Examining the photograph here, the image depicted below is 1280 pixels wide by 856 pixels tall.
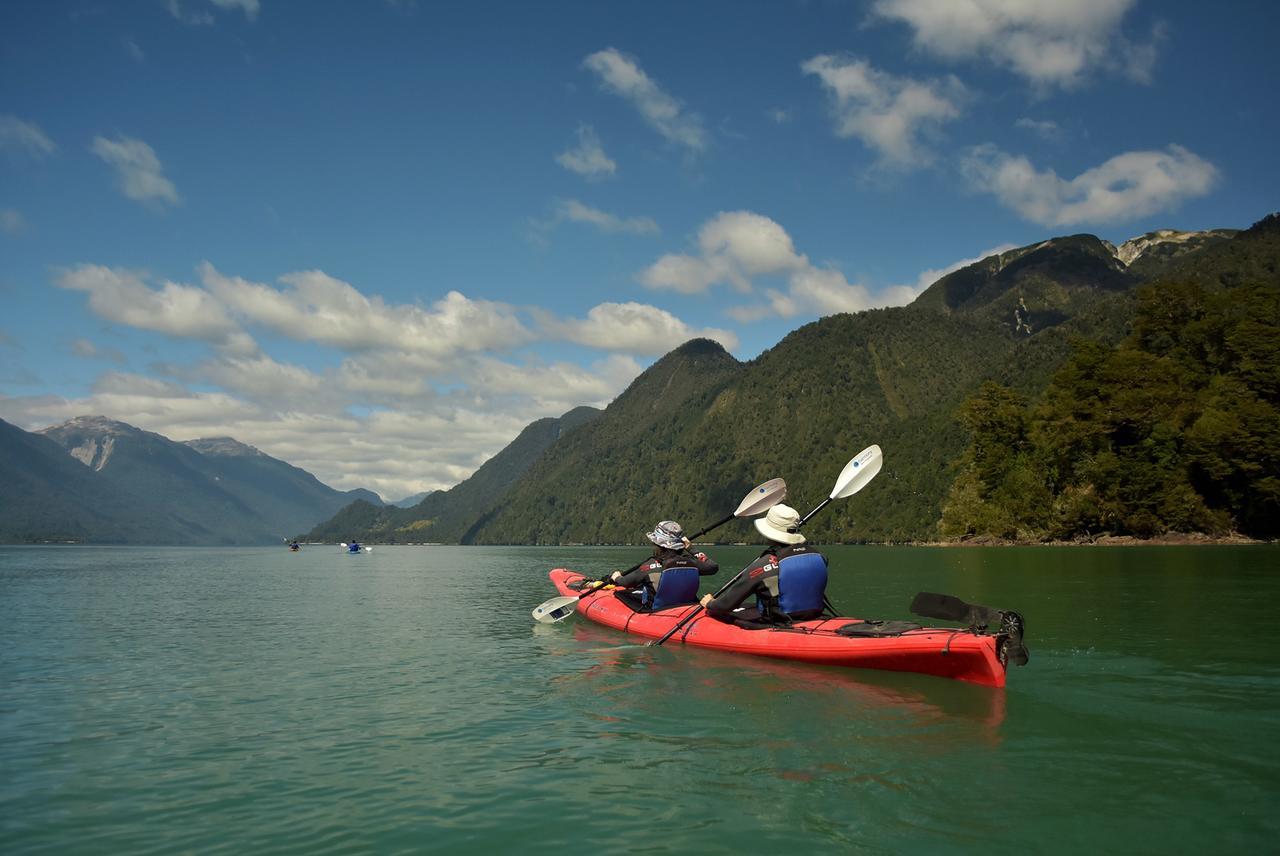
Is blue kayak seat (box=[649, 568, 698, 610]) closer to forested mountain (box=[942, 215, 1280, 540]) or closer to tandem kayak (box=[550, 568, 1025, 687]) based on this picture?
tandem kayak (box=[550, 568, 1025, 687])

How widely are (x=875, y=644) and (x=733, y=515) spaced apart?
317 inches

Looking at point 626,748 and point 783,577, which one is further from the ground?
point 783,577

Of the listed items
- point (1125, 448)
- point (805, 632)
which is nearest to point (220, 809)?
point (805, 632)

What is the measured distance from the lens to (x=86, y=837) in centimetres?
726

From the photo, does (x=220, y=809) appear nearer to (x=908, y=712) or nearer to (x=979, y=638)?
(x=908, y=712)

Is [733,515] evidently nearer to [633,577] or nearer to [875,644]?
[633,577]

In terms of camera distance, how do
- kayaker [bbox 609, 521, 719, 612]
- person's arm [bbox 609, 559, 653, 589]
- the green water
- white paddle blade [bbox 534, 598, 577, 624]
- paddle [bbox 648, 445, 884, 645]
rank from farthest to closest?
white paddle blade [bbox 534, 598, 577, 624], person's arm [bbox 609, 559, 653, 589], kayaker [bbox 609, 521, 719, 612], paddle [bbox 648, 445, 884, 645], the green water

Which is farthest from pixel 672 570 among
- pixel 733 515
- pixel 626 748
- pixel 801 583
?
pixel 626 748

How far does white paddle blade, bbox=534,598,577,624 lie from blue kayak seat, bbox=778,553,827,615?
915cm

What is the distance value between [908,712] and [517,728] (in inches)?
223

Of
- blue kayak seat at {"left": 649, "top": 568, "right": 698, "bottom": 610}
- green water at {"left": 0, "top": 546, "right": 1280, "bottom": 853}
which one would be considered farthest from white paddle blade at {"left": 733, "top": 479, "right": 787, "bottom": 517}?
green water at {"left": 0, "top": 546, "right": 1280, "bottom": 853}

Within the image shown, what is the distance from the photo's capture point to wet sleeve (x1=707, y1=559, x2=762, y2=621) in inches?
613

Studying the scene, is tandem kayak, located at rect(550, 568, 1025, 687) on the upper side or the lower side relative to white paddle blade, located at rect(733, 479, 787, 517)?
lower

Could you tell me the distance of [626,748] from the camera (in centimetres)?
990
